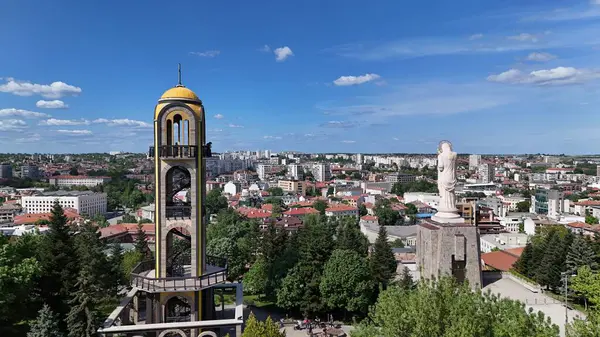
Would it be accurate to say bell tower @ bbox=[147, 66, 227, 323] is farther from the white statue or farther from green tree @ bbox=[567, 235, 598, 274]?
green tree @ bbox=[567, 235, 598, 274]

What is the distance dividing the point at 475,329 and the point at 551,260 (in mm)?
29824

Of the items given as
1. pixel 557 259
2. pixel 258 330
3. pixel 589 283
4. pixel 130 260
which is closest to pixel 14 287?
pixel 258 330

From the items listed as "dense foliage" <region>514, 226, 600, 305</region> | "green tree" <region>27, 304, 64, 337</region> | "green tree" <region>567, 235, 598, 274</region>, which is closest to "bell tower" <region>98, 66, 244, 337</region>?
"green tree" <region>27, 304, 64, 337</region>

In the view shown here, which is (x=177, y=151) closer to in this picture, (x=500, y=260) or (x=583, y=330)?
(x=583, y=330)

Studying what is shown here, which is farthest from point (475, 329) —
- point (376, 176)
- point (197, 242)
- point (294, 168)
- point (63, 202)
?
point (294, 168)

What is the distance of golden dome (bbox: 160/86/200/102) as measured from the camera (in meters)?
21.0

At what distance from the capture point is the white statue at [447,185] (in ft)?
72.9

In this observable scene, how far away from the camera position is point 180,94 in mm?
21062

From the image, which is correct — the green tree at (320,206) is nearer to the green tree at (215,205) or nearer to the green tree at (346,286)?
the green tree at (215,205)

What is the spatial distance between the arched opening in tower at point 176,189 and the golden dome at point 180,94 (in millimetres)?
3441

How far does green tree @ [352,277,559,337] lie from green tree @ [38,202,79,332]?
1645cm

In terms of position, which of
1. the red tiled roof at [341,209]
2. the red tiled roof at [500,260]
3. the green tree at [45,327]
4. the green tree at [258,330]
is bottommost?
the red tiled roof at [341,209]

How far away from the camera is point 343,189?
141250 mm

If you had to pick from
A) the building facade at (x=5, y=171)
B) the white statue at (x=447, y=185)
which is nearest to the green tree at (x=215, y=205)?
the white statue at (x=447, y=185)
